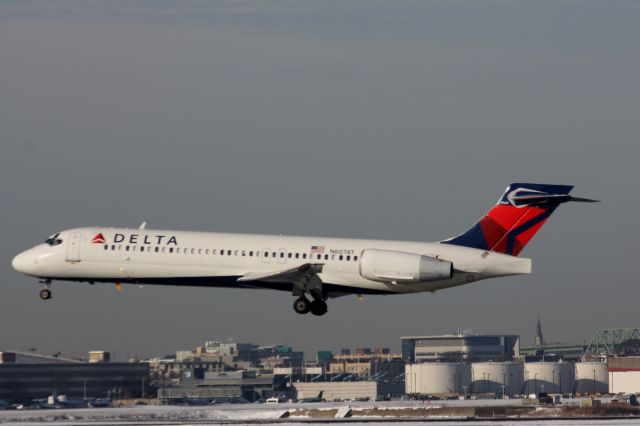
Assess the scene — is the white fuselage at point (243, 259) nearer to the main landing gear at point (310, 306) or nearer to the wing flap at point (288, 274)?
the wing flap at point (288, 274)

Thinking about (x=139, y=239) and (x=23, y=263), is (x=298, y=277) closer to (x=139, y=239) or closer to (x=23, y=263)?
(x=139, y=239)

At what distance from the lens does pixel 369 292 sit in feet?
194

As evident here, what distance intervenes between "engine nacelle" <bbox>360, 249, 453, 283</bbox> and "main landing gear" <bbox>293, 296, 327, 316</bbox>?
9.00ft

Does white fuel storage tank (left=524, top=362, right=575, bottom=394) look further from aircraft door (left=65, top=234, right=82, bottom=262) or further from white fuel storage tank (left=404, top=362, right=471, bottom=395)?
aircraft door (left=65, top=234, right=82, bottom=262)

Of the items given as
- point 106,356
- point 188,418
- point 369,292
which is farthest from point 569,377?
point 369,292

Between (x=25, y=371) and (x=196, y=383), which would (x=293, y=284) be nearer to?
(x=25, y=371)

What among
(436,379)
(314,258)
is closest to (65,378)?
(436,379)

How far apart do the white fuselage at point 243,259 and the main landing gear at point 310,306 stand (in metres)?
0.61

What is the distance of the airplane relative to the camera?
57906mm

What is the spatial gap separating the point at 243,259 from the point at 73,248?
807cm

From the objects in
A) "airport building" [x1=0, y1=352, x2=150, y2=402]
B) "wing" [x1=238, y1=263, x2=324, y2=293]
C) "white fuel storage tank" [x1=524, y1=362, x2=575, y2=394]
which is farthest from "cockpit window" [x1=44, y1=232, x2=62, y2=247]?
"white fuel storage tank" [x1=524, y1=362, x2=575, y2=394]

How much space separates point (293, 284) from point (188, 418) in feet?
54.0

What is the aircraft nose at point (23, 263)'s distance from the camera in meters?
61.9

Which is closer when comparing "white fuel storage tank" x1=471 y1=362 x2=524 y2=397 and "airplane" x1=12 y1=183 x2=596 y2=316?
"airplane" x1=12 y1=183 x2=596 y2=316
